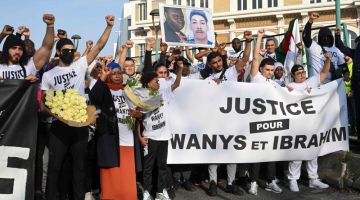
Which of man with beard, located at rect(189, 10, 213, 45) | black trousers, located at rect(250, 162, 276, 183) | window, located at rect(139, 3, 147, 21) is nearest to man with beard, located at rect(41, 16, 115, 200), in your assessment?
black trousers, located at rect(250, 162, 276, 183)

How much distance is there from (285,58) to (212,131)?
2.65 meters

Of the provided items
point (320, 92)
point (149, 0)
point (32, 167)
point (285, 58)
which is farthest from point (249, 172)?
point (149, 0)

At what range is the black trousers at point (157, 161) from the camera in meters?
5.53

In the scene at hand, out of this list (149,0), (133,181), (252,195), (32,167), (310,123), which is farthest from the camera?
(149,0)

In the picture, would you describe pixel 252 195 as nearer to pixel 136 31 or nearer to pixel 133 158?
pixel 133 158

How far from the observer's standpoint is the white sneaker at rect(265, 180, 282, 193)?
243 inches

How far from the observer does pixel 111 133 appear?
17.3 feet

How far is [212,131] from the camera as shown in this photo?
627cm

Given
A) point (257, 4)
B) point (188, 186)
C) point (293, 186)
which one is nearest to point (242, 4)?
point (257, 4)

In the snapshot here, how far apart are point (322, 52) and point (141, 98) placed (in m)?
3.25

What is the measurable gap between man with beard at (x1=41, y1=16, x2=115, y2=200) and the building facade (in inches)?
1250

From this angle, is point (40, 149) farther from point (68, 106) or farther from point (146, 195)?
point (146, 195)

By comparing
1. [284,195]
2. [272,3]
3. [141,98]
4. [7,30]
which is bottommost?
[284,195]

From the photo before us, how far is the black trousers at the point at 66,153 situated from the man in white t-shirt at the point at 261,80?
92.5 inches
